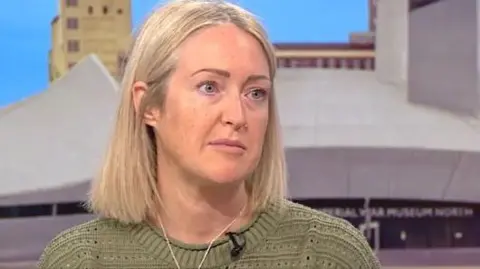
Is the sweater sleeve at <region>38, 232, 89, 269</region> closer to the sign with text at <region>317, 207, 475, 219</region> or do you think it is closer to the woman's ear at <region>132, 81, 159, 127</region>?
the woman's ear at <region>132, 81, 159, 127</region>

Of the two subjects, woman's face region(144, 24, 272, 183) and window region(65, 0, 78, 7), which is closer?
woman's face region(144, 24, 272, 183)

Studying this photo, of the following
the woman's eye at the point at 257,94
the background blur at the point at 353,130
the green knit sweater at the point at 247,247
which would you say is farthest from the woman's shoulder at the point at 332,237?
the background blur at the point at 353,130

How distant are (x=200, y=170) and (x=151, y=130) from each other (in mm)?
90

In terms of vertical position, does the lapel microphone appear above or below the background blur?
below

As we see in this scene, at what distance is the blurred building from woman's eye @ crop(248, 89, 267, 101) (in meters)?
1.98

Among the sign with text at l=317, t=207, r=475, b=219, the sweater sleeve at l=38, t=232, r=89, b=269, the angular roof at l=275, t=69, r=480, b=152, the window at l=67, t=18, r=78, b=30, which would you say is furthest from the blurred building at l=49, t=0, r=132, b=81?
the sweater sleeve at l=38, t=232, r=89, b=269

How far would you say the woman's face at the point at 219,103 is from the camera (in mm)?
721

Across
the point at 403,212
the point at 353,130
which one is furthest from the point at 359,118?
the point at 403,212

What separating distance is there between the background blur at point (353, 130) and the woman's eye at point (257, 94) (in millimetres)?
1993

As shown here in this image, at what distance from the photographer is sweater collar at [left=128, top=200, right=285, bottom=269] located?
0.76 m

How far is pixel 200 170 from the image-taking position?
2.40 ft

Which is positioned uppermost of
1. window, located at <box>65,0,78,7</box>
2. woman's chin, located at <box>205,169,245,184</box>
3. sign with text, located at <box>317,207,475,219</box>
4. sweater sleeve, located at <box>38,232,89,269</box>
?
window, located at <box>65,0,78,7</box>

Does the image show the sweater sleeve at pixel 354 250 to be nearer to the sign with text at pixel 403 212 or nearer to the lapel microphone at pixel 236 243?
the lapel microphone at pixel 236 243

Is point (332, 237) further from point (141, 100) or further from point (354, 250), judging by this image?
point (141, 100)
